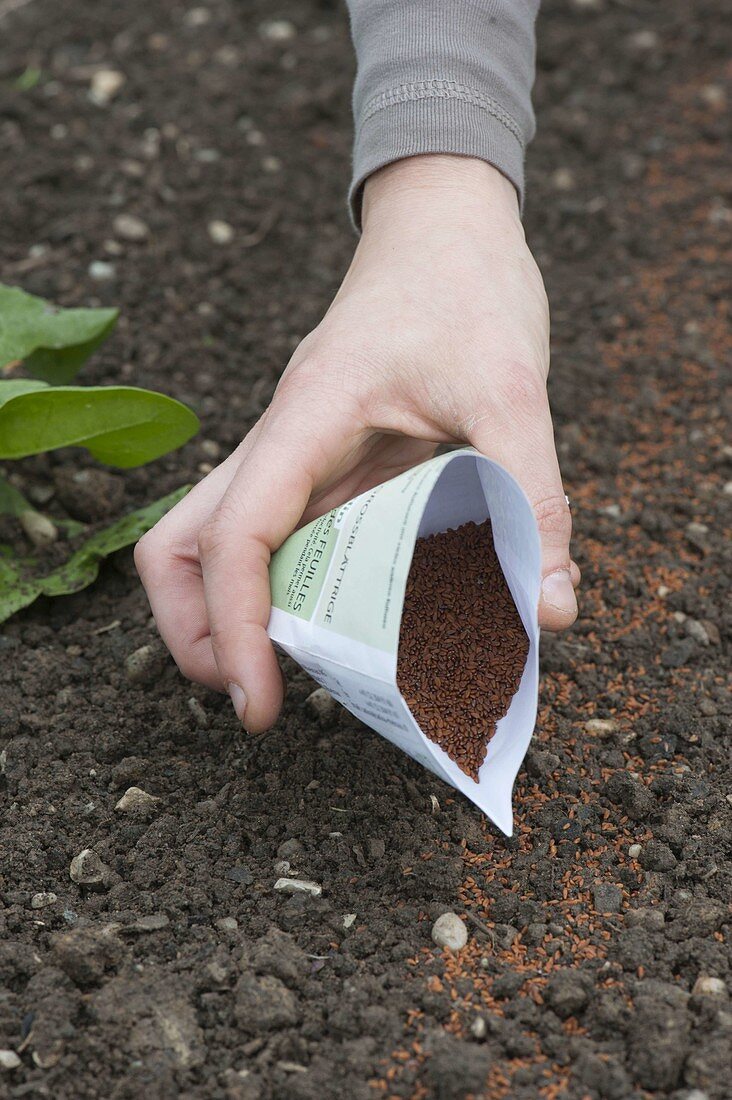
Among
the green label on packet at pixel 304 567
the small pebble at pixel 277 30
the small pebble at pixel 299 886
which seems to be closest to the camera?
the green label on packet at pixel 304 567

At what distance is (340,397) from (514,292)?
34 centimetres

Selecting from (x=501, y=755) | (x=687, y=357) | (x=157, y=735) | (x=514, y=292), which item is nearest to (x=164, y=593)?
(x=157, y=735)

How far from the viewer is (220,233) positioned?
3043mm

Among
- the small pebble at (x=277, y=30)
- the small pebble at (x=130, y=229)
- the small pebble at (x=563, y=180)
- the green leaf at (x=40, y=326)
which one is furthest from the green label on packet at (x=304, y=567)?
the small pebble at (x=277, y=30)

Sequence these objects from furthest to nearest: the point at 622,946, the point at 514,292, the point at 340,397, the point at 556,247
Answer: the point at 556,247 → the point at 514,292 → the point at 340,397 → the point at 622,946

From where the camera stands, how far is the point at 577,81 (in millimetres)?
3693

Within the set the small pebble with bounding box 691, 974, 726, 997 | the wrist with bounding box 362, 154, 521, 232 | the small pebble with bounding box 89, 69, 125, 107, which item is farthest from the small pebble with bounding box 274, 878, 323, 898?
the small pebble with bounding box 89, 69, 125, 107

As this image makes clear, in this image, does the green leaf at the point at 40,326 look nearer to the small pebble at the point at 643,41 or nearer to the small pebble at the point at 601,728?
the small pebble at the point at 601,728

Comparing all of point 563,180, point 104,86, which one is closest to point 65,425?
point 104,86

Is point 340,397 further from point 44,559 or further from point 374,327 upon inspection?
point 44,559

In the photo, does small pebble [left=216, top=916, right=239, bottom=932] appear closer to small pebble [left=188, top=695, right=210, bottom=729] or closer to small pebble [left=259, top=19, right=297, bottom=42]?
small pebble [left=188, top=695, right=210, bottom=729]

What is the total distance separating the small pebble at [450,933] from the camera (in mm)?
1498

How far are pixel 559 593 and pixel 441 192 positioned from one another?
0.67 meters

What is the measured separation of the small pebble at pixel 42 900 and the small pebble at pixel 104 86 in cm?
255
